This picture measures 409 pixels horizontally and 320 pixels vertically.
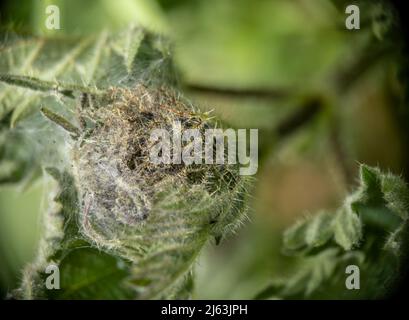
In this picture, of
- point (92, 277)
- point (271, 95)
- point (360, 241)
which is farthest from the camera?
point (271, 95)

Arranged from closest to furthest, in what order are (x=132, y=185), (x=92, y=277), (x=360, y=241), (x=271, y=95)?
1. (x=132, y=185)
2. (x=360, y=241)
3. (x=92, y=277)
4. (x=271, y=95)

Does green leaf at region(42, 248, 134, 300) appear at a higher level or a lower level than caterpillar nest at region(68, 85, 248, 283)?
lower

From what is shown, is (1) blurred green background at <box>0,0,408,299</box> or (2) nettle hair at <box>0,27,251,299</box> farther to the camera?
(1) blurred green background at <box>0,0,408,299</box>

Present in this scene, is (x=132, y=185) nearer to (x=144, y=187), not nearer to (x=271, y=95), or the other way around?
(x=144, y=187)

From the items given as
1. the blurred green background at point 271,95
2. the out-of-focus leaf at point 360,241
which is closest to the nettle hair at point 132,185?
the out-of-focus leaf at point 360,241

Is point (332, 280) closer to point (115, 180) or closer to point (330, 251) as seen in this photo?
point (330, 251)

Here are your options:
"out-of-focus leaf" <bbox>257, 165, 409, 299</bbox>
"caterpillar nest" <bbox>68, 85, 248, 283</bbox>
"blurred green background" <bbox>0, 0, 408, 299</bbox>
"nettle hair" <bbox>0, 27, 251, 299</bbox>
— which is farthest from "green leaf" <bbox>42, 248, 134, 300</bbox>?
"out-of-focus leaf" <bbox>257, 165, 409, 299</bbox>

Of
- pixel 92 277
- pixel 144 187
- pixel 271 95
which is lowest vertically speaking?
pixel 92 277

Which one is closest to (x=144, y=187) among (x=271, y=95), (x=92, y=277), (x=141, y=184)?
(x=141, y=184)

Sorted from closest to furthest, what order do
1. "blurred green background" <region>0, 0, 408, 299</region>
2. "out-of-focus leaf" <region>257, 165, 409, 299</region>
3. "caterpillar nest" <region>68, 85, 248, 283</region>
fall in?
"caterpillar nest" <region>68, 85, 248, 283</region>, "out-of-focus leaf" <region>257, 165, 409, 299</region>, "blurred green background" <region>0, 0, 408, 299</region>

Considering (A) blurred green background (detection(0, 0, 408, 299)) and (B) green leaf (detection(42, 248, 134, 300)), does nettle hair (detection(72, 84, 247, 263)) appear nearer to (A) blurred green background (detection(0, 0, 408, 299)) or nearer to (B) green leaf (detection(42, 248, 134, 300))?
(B) green leaf (detection(42, 248, 134, 300))
